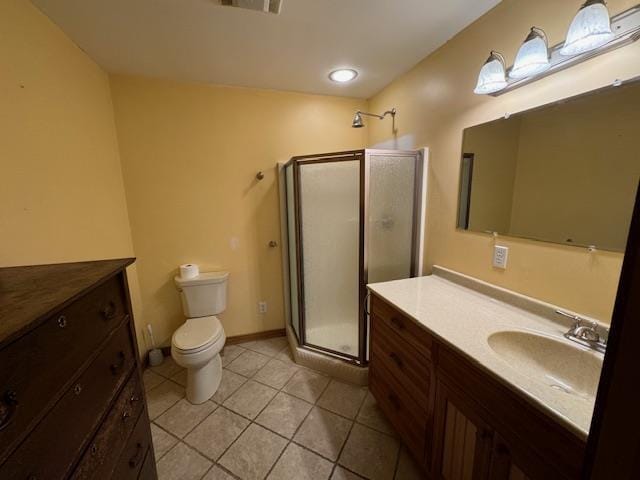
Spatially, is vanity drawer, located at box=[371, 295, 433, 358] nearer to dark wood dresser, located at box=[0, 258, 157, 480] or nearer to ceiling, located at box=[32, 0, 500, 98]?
dark wood dresser, located at box=[0, 258, 157, 480]

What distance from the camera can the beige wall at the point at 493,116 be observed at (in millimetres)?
991

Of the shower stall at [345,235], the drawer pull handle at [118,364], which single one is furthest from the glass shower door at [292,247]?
the drawer pull handle at [118,364]

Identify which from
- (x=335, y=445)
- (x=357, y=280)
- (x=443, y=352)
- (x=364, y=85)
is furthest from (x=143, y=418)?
(x=364, y=85)

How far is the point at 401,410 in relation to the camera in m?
1.35

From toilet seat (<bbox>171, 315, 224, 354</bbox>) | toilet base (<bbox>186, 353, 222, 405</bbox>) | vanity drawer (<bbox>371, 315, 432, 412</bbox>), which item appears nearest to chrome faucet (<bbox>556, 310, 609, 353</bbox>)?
vanity drawer (<bbox>371, 315, 432, 412</bbox>)

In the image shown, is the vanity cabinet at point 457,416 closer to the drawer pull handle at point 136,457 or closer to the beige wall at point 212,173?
the drawer pull handle at point 136,457

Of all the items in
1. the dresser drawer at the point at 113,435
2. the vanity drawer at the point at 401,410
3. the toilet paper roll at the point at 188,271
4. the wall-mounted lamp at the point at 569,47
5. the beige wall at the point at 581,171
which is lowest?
the vanity drawer at the point at 401,410

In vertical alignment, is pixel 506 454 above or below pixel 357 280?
below

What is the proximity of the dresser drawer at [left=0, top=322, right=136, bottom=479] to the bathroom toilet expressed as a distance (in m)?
0.85

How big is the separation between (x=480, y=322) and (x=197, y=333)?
1817 mm

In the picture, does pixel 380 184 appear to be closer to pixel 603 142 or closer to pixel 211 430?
pixel 603 142

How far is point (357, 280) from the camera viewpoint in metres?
1.95

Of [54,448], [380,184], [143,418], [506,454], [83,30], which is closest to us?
[54,448]

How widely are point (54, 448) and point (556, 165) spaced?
6.17 feet
